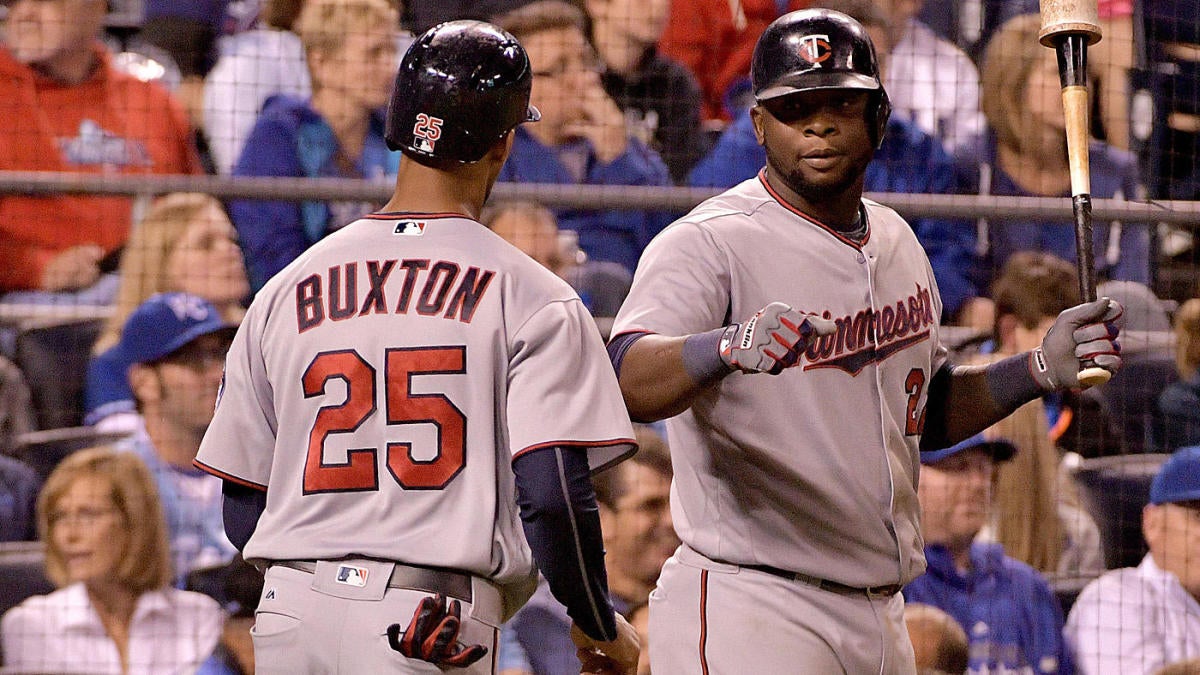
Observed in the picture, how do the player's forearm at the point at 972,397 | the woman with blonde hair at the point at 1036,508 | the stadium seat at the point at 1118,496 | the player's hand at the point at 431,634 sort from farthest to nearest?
1. the stadium seat at the point at 1118,496
2. the woman with blonde hair at the point at 1036,508
3. the player's forearm at the point at 972,397
4. the player's hand at the point at 431,634

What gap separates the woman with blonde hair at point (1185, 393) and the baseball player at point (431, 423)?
9.48ft

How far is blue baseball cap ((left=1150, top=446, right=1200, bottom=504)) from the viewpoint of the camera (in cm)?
423

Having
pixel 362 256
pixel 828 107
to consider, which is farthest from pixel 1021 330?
pixel 362 256

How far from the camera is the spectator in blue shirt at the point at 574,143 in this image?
4543mm

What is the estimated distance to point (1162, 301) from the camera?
473 cm

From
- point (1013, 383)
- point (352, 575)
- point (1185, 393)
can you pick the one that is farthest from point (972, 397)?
point (1185, 393)

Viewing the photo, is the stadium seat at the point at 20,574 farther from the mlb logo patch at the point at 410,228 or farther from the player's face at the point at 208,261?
the mlb logo patch at the point at 410,228

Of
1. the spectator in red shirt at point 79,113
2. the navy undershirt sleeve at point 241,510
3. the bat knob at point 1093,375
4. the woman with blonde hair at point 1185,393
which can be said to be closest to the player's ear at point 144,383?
the spectator in red shirt at point 79,113

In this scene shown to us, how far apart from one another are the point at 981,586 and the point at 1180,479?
65cm

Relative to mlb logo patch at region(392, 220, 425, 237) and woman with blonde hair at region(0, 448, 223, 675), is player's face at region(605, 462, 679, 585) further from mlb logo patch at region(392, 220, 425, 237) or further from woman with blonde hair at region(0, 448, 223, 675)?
mlb logo patch at region(392, 220, 425, 237)

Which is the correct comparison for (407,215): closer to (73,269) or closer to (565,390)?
(565,390)

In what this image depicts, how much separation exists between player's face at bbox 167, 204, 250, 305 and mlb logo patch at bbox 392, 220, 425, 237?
236 cm

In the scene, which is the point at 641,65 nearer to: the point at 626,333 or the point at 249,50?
the point at 249,50

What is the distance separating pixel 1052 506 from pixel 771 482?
2.11 m
